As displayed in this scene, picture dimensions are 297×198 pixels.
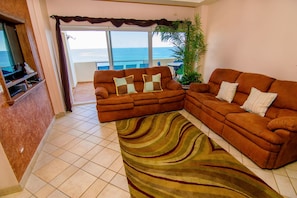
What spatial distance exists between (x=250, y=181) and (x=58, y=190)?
2105 millimetres

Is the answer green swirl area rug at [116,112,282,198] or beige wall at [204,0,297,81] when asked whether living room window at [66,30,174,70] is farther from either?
green swirl area rug at [116,112,282,198]

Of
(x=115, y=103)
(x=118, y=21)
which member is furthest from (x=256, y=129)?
(x=118, y=21)

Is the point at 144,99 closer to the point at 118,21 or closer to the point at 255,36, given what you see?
the point at 118,21

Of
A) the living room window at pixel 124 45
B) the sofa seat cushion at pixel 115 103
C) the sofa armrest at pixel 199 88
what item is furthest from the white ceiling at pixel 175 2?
the sofa seat cushion at pixel 115 103

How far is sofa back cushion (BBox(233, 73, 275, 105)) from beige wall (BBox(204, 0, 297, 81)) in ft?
0.84

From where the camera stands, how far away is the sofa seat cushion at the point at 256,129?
1.70m

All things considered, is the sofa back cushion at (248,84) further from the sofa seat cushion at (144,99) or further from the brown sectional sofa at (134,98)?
the sofa seat cushion at (144,99)

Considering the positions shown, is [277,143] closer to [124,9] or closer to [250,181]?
[250,181]

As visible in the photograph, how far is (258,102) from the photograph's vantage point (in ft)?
7.47

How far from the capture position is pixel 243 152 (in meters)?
2.06

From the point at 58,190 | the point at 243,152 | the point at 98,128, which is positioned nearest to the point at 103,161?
the point at 58,190

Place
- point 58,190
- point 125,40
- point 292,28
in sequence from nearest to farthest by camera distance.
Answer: point 58,190, point 292,28, point 125,40

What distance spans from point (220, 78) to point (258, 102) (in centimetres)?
110

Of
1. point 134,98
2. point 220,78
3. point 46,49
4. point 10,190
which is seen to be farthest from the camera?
point 220,78
